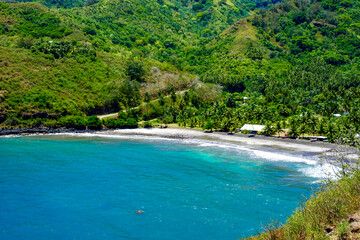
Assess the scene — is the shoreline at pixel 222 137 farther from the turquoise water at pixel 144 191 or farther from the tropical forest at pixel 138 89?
the turquoise water at pixel 144 191

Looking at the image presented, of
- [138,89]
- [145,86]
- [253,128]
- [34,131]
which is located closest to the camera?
[253,128]

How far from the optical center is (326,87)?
138875 millimetres

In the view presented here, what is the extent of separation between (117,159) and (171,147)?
18446 mm

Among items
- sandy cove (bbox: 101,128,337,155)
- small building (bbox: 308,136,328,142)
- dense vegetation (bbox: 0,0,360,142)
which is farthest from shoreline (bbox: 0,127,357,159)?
dense vegetation (bbox: 0,0,360,142)

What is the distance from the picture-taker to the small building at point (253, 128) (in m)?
90.0

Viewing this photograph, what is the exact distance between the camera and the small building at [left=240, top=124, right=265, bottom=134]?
3543 inches

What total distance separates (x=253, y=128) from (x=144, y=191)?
Answer: 55222 mm

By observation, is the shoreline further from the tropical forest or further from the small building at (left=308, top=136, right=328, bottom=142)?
the tropical forest

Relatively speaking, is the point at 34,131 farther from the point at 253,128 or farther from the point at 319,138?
the point at 319,138

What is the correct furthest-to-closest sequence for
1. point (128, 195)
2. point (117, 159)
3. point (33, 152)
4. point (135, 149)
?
point (135, 149), point (33, 152), point (117, 159), point (128, 195)

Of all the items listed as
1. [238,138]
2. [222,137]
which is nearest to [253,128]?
[238,138]

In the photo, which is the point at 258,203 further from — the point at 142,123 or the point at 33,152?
the point at 142,123

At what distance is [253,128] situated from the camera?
9144cm

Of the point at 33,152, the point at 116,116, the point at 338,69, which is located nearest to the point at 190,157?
the point at 33,152
